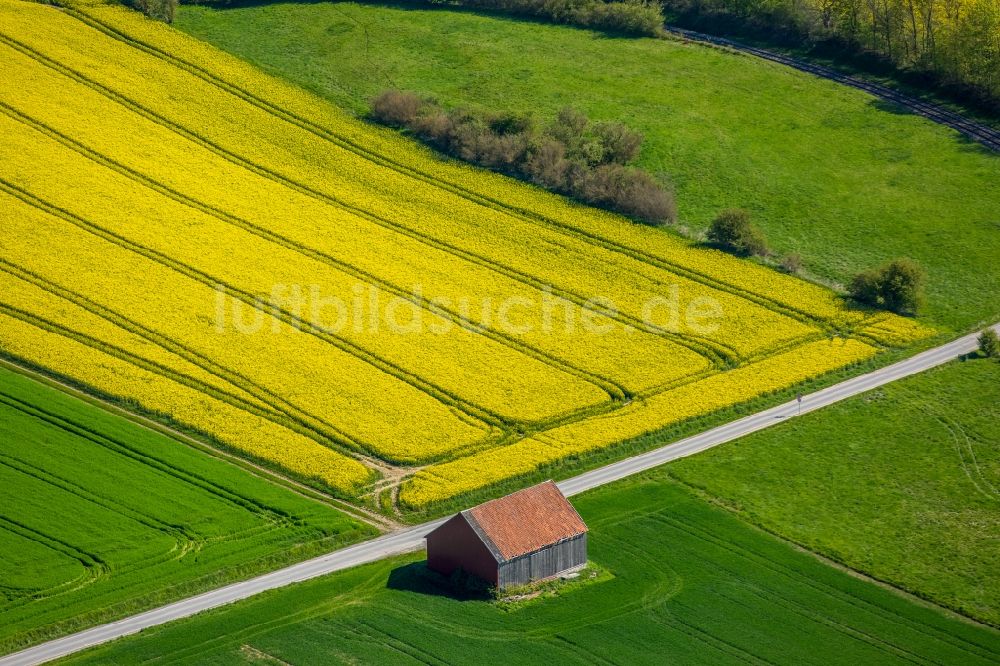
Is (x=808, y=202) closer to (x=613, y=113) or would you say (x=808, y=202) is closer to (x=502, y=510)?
(x=613, y=113)

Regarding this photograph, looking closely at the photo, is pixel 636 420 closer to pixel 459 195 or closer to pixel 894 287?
pixel 894 287

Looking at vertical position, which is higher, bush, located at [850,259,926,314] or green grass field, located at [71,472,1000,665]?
bush, located at [850,259,926,314]

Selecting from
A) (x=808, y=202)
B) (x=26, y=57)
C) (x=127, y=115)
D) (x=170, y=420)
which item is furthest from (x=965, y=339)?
(x=26, y=57)

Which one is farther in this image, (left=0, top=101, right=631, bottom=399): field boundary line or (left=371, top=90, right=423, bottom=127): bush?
(left=371, top=90, right=423, bottom=127): bush

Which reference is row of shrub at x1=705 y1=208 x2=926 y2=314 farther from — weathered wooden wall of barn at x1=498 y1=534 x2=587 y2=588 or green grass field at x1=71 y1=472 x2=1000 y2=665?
weathered wooden wall of barn at x1=498 y1=534 x2=587 y2=588

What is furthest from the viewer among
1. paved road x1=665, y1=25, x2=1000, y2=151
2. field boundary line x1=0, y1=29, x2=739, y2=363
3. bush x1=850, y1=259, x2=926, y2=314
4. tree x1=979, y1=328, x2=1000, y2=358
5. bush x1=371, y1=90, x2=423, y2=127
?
paved road x1=665, y1=25, x2=1000, y2=151

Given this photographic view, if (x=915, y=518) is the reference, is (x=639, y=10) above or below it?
above

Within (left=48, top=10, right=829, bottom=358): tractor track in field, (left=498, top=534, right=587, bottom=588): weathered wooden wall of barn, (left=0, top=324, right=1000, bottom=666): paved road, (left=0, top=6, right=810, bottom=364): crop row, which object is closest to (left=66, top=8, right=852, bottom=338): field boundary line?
(left=48, top=10, right=829, bottom=358): tractor track in field
